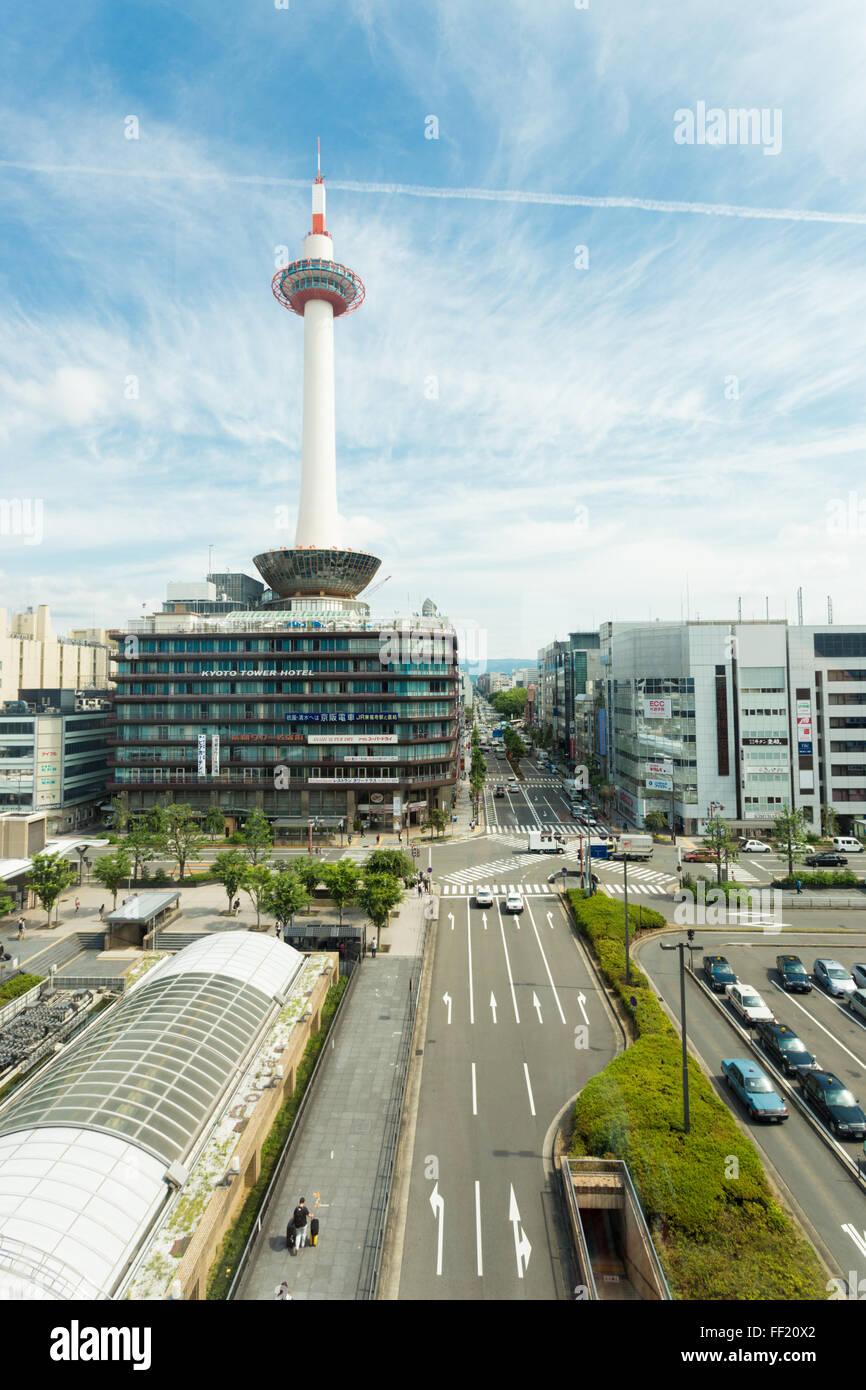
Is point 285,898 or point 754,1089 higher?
point 285,898

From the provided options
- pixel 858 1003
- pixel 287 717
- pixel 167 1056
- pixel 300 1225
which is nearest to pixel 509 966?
pixel 858 1003

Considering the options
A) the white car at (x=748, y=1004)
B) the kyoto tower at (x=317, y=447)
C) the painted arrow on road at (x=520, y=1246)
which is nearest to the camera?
the painted arrow on road at (x=520, y=1246)

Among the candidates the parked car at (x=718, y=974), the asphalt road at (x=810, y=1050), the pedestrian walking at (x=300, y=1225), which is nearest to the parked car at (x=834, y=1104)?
the asphalt road at (x=810, y=1050)

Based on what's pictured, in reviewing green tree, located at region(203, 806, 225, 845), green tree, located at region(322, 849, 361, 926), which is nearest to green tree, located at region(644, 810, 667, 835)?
green tree, located at region(322, 849, 361, 926)

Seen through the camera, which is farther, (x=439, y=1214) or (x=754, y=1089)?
(x=754, y=1089)

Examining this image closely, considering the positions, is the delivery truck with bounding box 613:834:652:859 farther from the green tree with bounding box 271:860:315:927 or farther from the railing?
the railing

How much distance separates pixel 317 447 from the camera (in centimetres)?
8475

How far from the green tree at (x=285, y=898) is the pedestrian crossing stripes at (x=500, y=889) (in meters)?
13.3

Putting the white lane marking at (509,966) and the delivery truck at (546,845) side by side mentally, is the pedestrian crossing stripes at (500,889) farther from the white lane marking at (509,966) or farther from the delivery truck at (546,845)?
the delivery truck at (546,845)

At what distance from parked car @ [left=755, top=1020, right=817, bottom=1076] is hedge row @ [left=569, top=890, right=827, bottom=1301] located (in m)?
3.52

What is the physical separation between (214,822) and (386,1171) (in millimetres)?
44526

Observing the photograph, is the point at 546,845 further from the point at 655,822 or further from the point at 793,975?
the point at 793,975

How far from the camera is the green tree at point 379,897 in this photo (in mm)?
37531
